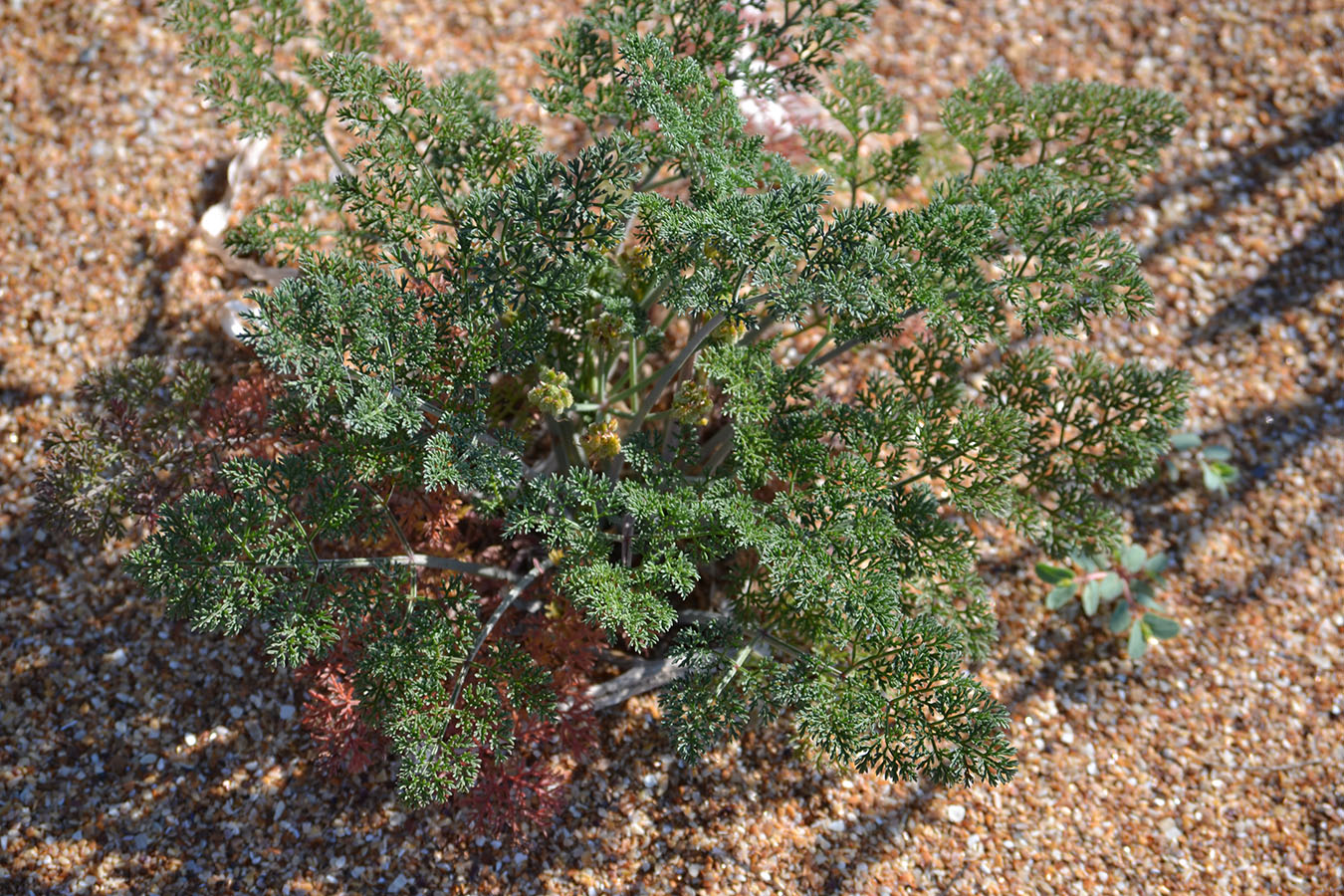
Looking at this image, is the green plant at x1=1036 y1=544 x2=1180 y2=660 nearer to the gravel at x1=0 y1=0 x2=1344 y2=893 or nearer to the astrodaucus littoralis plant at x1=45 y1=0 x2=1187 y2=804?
the gravel at x1=0 y1=0 x2=1344 y2=893

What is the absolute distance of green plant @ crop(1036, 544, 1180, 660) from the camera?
7.80 feet

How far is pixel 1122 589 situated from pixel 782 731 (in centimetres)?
92

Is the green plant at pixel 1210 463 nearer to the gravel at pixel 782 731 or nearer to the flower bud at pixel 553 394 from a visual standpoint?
the gravel at pixel 782 731

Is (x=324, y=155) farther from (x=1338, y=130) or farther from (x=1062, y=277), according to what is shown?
(x=1338, y=130)

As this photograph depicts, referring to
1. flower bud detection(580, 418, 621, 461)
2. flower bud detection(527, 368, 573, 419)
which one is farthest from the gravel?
flower bud detection(527, 368, 573, 419)

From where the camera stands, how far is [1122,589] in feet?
8.02

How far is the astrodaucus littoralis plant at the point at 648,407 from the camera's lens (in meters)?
1.62

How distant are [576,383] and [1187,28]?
2513 mm

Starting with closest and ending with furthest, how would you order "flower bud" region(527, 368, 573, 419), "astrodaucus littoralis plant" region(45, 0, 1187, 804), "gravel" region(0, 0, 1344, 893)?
"astrodaucus littoralis plant" region(45, 0, 1187, 804) → "flower bud" region(527, 368, 573, 419) → "gravel" region(0, 0, 1344, 893)

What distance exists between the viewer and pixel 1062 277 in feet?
5.65

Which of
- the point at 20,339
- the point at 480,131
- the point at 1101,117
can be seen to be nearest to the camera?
the point at 480,131

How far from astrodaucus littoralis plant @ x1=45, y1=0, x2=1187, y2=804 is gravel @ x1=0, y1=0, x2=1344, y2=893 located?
1.03 ft

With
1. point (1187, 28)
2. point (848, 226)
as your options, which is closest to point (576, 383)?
point (848, 226)

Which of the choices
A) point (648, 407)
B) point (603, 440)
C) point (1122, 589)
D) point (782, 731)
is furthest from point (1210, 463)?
point (603, 440)
